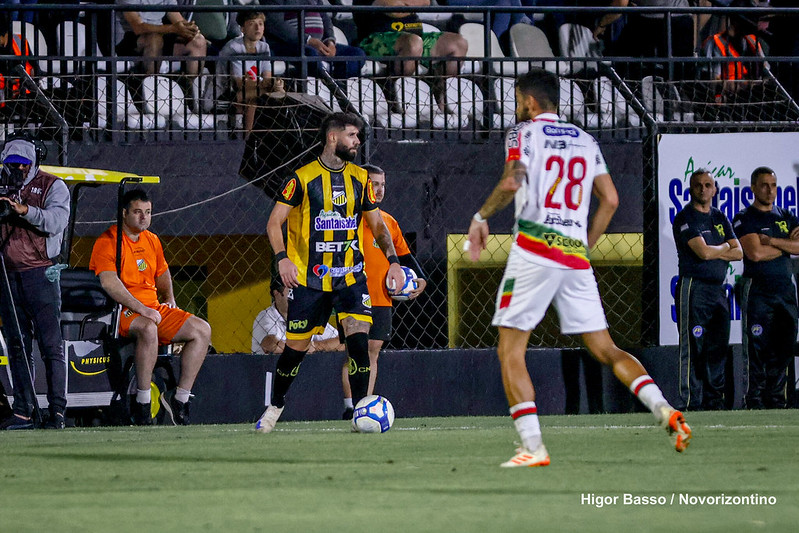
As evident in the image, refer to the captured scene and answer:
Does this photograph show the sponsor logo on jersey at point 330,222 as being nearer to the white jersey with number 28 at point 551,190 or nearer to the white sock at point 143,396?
the white sock at point 143,396

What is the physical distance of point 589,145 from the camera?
643 cm

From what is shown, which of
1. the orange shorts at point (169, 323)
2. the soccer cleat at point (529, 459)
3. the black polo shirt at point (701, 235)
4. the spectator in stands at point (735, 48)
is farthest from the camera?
the spectator in stands at point (735, 48)

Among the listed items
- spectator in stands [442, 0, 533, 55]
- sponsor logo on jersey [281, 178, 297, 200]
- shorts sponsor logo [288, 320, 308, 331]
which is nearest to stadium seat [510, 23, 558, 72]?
spectator in stands [442, 0, 533, 55]

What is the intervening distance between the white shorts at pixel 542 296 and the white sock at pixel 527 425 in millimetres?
370

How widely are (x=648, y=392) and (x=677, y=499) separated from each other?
70.2 inches

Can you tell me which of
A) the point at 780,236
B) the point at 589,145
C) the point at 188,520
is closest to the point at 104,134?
the point at 780,236

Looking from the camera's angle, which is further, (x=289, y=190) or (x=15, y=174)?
(x=15, y=174)

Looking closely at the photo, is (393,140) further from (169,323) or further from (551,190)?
(551,190)

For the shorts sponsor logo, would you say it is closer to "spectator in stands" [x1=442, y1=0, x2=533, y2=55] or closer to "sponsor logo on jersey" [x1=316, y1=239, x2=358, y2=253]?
"sponsor logo on jersey" [x1=316, y1=239, x2=358, y2=253]

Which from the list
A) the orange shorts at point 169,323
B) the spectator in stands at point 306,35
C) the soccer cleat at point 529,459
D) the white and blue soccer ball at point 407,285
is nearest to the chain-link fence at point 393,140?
the spectator in stands at point 306,35

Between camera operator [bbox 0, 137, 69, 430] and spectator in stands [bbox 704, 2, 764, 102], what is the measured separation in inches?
291

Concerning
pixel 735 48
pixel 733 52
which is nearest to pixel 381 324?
pixel 733 52

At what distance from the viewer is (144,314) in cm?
1055

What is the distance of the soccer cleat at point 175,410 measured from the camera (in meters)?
10.7
